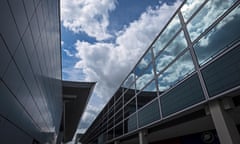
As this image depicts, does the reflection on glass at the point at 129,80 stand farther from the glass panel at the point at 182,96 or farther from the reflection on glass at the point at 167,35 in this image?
the glass panel at the point at 182,96

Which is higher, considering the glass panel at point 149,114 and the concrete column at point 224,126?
the glass panel at point 149,114

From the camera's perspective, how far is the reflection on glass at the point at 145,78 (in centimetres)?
948

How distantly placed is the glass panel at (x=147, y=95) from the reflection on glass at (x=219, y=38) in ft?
12.0

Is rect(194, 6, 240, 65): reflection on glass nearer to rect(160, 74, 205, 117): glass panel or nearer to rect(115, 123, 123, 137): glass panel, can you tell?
rect(160, 74, 205, 117): glass panel

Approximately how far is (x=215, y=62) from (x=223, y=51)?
1.43 feet

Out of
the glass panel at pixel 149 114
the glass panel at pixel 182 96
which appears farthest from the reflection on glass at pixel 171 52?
the glass panel at pixel 149 114

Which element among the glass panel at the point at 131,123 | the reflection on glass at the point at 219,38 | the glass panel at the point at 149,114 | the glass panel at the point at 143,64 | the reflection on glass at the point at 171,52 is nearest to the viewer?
the reflection on glass at the point at 219,38

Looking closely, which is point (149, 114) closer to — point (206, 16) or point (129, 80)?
point (129, 80)

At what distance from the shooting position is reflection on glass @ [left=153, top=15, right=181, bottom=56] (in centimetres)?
754

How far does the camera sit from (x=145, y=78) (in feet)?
33.3

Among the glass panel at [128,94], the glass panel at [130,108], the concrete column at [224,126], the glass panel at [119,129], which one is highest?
the glass panel at [128,94]

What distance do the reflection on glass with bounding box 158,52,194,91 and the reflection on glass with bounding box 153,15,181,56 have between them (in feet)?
5.45

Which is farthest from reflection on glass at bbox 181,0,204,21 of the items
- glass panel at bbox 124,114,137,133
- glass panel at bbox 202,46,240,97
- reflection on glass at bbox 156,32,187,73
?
glass panel at bbox 124,114,137,133

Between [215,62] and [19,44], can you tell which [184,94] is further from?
[19,44]
